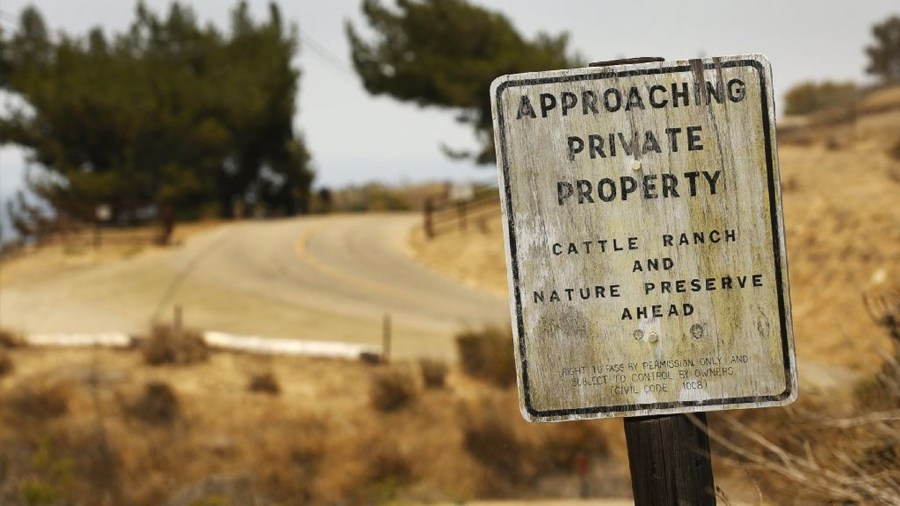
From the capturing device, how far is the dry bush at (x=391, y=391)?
49.9ft

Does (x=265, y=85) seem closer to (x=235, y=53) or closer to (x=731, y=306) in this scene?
(x=235, y=53)

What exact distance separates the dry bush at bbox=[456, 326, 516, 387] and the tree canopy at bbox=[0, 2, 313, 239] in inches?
843

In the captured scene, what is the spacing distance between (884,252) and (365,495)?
1312cm

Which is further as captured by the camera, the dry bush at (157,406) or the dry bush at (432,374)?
the dry bush at (432,374)

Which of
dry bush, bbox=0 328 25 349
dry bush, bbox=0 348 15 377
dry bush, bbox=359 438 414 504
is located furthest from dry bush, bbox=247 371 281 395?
dry bush, bbox=0 328 25 349

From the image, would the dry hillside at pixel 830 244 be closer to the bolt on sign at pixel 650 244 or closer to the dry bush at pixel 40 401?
the dry bush at pixel 40 401

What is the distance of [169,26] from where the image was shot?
149ft

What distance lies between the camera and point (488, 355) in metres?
16.5

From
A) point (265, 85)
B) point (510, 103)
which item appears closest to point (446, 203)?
point (265, 85)

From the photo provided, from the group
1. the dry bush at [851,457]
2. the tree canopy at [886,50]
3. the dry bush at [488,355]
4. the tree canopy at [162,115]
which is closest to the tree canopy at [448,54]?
the tree canopy at [162,115]

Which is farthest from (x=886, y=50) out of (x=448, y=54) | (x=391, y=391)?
(x=391, y=391)

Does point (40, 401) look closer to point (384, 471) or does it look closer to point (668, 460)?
point (384, 471)

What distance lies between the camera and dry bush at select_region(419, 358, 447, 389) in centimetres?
1588

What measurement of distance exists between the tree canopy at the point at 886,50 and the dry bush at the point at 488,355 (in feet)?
170
